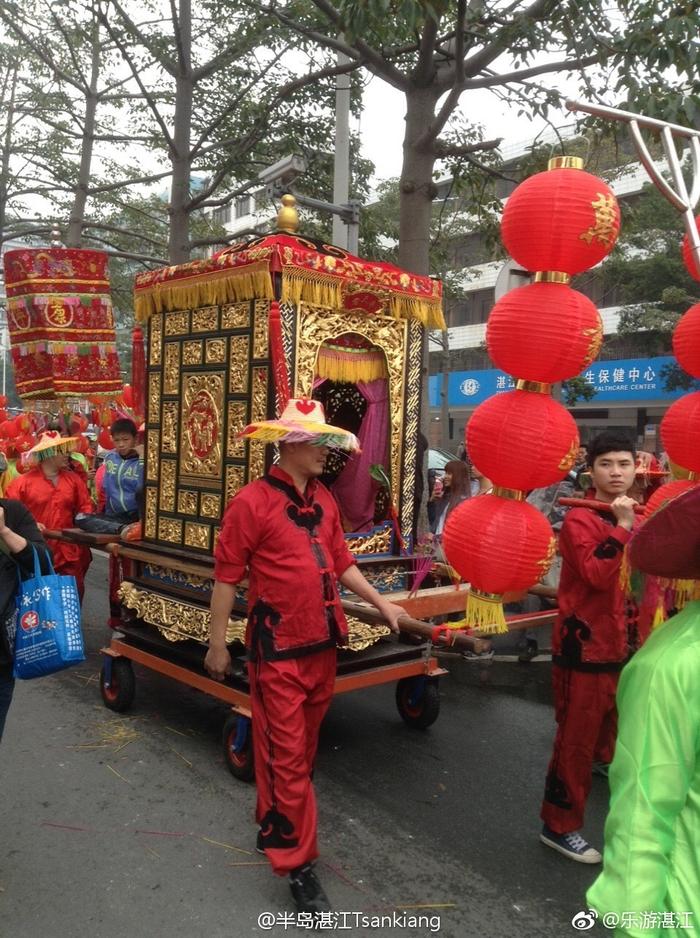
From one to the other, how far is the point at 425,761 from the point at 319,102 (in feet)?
29.0

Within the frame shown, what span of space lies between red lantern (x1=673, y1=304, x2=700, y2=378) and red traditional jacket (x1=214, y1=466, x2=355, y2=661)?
1.56 m

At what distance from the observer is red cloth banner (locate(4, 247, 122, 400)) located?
23.9 feet

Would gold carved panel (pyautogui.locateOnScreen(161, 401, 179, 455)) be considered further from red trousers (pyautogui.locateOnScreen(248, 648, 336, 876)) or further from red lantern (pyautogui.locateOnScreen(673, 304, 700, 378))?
red lantern (pyautogui.locateOnScreen(673, 304, 700, 378))

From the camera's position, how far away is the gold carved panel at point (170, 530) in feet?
16.9

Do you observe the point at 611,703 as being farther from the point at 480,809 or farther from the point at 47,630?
the point at 47,630

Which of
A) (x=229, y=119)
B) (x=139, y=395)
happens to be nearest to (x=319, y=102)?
(x=229, y=119)

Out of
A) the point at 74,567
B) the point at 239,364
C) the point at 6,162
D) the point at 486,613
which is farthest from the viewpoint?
the point at 6,162

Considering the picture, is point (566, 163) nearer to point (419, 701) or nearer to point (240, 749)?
point (240, 749)

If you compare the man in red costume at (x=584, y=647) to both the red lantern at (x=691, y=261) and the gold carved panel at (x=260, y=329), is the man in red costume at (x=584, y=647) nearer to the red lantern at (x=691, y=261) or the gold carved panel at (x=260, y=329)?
the red lantern at (x=691, y=261)

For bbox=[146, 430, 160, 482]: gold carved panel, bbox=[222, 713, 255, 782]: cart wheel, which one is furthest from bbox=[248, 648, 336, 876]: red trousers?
bbox=[146, 430, 160, 482]: gold carved panel

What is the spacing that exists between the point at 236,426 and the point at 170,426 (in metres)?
0.82

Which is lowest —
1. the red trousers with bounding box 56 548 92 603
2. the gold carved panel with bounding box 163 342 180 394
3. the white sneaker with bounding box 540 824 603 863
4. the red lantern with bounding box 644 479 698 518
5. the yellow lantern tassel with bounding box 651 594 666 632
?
the white sneaker with bounding box 540 824 603 863

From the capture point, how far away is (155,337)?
17.6 ft

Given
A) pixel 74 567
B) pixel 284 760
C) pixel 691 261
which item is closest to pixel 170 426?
pixel 74 567
